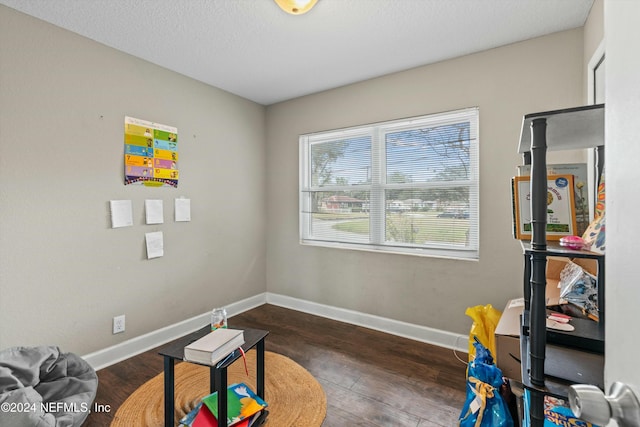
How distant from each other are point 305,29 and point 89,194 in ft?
6.65

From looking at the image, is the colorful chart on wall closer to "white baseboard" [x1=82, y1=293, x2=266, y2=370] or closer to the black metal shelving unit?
"white baseboard" [x1=82, y1=293, x2=266, y2=370]

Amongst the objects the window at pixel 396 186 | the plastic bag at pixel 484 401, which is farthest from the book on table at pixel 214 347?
the window at pixel 396 186

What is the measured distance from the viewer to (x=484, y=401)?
1400 millimetres

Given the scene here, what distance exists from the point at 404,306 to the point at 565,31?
98.4 inches

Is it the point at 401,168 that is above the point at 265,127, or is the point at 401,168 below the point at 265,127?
below

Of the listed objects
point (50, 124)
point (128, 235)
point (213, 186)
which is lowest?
point (128, 235)

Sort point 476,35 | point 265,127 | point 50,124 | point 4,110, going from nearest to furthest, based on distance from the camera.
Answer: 1. point 4,110
2. point 50,124
3. point 476,35
4. point 265,127

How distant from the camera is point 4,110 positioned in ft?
6.20

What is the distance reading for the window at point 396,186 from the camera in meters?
2.64

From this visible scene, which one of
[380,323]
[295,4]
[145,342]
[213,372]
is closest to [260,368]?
[213,372]

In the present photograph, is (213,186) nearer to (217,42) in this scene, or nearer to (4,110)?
(217,42)

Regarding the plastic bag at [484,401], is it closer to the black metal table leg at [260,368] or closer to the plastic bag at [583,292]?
the plastic bag at [583,292]

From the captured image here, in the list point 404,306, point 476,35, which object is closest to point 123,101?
point 476,35

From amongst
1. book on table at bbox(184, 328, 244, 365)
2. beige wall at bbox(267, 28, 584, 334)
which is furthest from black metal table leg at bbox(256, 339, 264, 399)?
beige wall at bbox(267, 28, 584, 334)
